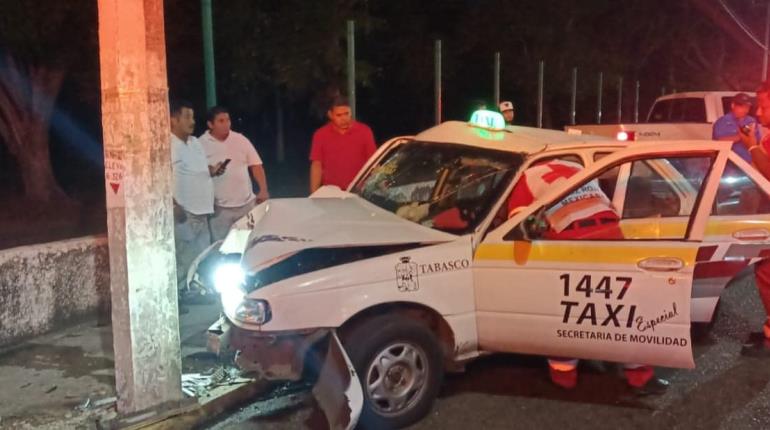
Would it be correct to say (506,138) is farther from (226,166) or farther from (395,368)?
(226,166)

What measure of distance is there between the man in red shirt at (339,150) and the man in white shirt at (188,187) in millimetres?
960

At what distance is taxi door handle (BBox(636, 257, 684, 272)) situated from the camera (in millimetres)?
4645

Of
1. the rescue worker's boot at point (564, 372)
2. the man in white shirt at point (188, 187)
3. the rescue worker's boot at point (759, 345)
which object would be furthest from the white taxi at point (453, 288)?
the man in white shirt at point (188, 187)

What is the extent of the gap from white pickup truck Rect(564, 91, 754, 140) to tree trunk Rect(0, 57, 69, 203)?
8.06 meters

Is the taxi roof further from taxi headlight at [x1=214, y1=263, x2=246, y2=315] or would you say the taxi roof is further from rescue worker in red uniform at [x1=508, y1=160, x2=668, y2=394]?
taxi headlight at [x1=214, y1=263, x2=246, y2=315]

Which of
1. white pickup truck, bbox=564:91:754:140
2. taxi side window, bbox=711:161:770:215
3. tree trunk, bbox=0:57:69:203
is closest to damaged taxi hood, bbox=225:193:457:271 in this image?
taxi side window, bbox=711:161:770:215

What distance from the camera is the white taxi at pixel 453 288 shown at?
454 cm

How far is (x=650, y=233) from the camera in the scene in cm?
580

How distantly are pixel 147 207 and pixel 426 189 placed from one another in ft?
6.22

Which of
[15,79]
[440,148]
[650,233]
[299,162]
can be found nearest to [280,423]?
[440,148]

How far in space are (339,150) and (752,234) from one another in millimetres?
3369

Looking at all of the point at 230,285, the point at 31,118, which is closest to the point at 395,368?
the point at 230,285

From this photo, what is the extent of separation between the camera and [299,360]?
15.0 feet

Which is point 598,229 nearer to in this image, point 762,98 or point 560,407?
point 560,407
